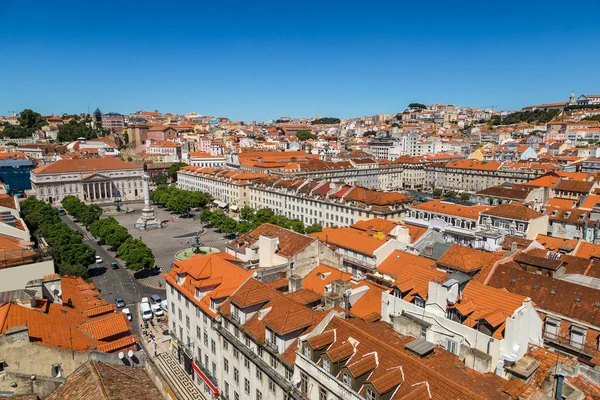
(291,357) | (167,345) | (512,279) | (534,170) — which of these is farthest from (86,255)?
(534,170)

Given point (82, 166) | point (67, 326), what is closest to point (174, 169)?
point (82, 166)

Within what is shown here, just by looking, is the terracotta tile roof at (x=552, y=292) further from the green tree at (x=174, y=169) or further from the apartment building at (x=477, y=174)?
the green tree at (x=174, y=169)

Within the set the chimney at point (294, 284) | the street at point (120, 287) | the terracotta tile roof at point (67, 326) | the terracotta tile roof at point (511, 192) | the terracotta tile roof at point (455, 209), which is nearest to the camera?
the terracotta tile roof at point (67, 326)

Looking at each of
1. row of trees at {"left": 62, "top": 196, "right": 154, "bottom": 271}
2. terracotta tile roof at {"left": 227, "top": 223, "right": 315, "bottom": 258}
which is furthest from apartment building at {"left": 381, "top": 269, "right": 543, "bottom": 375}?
row of trees at {"left": 62, "top": 196, "right": 154, "bottom": 271}

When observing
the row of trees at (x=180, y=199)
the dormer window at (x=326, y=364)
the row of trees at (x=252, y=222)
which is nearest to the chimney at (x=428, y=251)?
the dormer window at (x=326, y=364)

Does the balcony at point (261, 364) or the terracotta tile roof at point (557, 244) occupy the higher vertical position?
the terracotta tile roof at point (557, 244)

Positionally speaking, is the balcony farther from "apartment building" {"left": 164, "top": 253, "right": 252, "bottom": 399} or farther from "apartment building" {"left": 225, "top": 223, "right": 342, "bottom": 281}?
"apartment building" {"left": 225, "top": 223, "right": 342, "bottom": 281}
